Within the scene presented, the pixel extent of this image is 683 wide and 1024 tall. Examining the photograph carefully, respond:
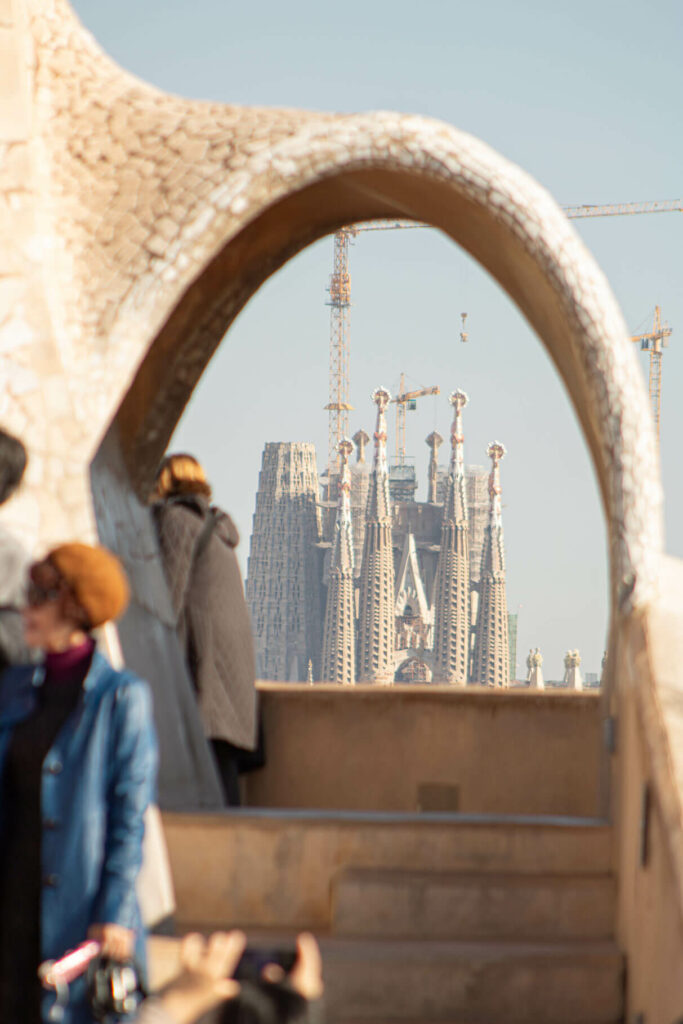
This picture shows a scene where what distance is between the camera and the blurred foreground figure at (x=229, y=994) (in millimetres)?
1548

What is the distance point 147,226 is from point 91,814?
2742mm

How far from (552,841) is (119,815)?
205 centimetres

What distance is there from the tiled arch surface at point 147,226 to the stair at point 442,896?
2.90ft

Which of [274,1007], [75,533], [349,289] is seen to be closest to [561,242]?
[75,533]

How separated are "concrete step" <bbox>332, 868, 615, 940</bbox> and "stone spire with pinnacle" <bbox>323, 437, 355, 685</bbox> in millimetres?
71459

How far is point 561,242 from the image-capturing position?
15.2ft

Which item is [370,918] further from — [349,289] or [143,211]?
[349,289]

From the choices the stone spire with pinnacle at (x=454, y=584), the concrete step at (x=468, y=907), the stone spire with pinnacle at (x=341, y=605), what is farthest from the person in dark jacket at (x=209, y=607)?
the stone spire with pinnacle at (x=454, y=584)

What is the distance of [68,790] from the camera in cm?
240

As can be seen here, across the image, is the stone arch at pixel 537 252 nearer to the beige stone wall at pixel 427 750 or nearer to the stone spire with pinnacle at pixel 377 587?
the beige stone wall at pixel 427 750

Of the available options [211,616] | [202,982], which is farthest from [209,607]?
[202,982]

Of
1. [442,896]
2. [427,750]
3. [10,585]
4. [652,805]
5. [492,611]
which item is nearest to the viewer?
[652,805]

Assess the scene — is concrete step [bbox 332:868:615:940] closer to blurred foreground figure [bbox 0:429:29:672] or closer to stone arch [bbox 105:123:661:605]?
stone arch [bbox 105:123:661:605]

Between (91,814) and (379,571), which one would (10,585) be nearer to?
(91,814)
